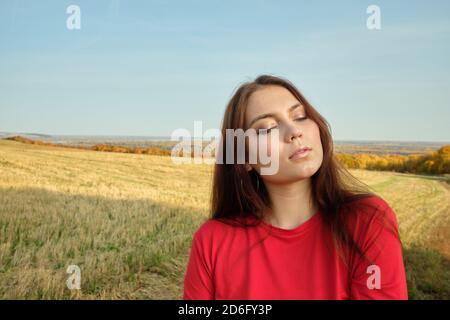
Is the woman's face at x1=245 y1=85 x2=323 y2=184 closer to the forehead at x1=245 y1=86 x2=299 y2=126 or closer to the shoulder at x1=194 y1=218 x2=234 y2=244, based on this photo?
the forehead at x1=245 y1=86 x2=299 y2=126

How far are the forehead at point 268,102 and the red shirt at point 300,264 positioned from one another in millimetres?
552

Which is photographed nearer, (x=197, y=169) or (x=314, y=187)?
(x=314, y=187)

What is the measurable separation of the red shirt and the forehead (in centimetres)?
55

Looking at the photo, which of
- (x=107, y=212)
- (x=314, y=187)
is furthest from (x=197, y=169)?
(x=314, y=187)

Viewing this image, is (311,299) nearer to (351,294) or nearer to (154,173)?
(351,294)

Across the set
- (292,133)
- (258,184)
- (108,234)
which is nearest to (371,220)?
(292,133)

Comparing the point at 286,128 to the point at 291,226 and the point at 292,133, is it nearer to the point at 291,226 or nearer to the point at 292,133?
the point at 292,133

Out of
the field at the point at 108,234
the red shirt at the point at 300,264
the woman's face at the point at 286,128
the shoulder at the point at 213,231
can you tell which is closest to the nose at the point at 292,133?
the woman's face at the point at 286,128

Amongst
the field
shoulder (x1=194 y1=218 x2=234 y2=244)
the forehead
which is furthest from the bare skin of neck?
the field

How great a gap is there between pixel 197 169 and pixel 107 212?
9.75 meters

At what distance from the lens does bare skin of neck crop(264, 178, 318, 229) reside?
207 cm

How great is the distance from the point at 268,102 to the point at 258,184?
50 centimetres

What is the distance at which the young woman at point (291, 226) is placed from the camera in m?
1.82

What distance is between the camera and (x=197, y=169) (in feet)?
55.8
